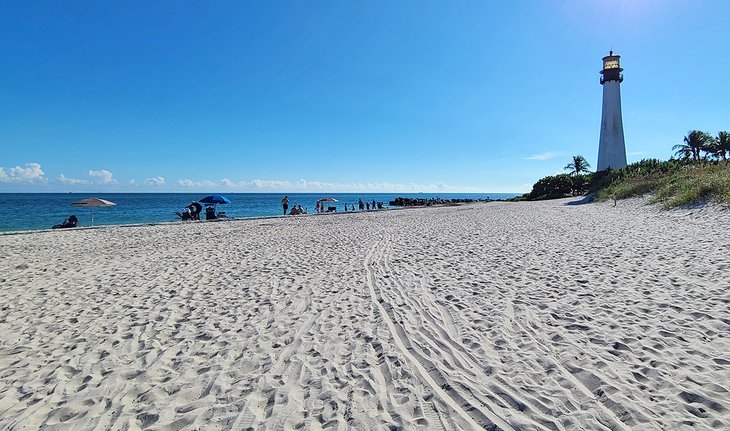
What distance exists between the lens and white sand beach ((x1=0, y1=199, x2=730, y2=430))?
3443mm

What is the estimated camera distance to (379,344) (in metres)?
5.00

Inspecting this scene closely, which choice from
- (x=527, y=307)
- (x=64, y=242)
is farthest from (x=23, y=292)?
(x=527, y=307)

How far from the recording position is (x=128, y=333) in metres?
5.55

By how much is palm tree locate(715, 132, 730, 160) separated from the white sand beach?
217 ft

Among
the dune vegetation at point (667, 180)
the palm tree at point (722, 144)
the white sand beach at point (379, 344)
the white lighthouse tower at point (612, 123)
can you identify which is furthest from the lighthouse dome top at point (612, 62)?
the white sand beach at point (379, 344)

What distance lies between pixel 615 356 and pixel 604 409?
1.25m

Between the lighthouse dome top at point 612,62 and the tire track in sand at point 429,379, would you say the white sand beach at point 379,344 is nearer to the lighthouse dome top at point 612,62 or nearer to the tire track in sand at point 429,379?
the tire track in sand at point 429,379

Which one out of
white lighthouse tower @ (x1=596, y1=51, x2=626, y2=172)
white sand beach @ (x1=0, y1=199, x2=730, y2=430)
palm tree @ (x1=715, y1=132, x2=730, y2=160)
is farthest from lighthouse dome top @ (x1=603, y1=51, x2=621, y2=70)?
white sand beach @ (x1=0, y1=199, x2=730, y2=430)

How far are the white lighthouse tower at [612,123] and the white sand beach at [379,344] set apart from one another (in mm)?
37043

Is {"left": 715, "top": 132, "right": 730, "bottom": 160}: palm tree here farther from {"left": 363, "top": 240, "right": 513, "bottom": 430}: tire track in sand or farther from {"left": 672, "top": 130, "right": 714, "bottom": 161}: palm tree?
{"left": 363, "top": 240, "right": 513, "bottom": 430}: tire track in sand

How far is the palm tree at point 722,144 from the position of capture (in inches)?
2119

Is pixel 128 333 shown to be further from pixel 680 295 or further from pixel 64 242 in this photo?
pixel 64 242

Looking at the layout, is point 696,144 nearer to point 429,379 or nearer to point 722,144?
point 722,144

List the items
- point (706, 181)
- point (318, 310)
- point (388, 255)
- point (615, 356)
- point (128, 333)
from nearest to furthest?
point (615, 356) < point (128, 333) < point (318, 310) < point (388, 255) < point (706, 181)
